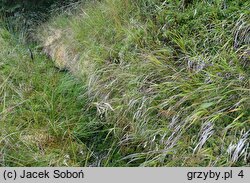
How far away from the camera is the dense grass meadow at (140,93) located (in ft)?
9.93

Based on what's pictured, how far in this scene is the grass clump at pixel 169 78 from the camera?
117 inches

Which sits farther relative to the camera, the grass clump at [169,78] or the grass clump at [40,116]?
the grass clump at [40,116]

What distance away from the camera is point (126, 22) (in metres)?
4.79

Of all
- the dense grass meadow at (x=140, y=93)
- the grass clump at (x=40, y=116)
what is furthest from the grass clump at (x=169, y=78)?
the grass clump at (x=40, y=116)

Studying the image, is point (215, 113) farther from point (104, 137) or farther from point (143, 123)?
point (104, 137)

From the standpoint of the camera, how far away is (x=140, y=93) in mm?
3658

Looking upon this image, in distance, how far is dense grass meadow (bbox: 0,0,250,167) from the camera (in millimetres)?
3025

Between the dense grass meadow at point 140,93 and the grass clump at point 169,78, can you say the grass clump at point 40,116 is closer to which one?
the dense grass meadow at point 140,93

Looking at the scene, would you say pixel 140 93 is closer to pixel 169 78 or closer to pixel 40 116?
pixel 169 78

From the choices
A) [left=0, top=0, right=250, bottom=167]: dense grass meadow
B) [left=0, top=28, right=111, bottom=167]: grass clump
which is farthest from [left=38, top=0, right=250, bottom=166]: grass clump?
[left=0, top=28, right=111, bottom=167]: grass clump

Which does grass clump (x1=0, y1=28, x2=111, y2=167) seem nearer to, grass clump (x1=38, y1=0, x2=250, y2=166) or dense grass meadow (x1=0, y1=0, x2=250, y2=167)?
dense grass meadow (x1=0, y1=0, x2=250, y2=167)

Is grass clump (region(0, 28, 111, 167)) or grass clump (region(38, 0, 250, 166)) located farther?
grass clump (region(0, 28, 111, 167))

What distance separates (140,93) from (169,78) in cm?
31

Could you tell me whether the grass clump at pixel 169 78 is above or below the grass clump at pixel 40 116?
above
